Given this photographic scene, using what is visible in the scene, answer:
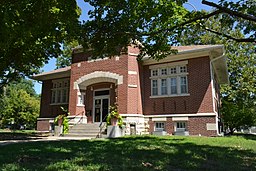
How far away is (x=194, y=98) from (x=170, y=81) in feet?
6.83

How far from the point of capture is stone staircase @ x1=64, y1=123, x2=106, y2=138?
1542cm

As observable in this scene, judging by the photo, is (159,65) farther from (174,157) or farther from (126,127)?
(174,157)

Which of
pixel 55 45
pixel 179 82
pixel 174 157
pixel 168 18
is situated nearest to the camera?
pixel 174 157

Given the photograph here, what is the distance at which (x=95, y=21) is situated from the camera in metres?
9.52

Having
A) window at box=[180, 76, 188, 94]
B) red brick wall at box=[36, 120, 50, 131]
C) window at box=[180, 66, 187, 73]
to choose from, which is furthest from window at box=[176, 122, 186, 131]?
red brick wall at box=[36, 120, 50, 131]

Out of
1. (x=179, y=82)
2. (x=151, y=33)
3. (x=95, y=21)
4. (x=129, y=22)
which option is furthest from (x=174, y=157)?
(x=179, y=82)

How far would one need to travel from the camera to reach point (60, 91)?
21.8 m

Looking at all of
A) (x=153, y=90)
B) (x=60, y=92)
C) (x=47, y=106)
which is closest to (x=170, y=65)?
(x=153, y=90)

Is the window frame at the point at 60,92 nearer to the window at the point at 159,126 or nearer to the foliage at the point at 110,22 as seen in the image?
the window at the point at 159,126

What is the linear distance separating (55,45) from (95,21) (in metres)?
6.51

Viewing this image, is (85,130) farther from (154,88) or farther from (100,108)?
(154,88)

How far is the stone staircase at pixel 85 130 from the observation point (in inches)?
607

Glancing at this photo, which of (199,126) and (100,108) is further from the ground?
(100,108)

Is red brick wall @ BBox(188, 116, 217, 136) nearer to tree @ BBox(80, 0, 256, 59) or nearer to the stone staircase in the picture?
the stone staircase
